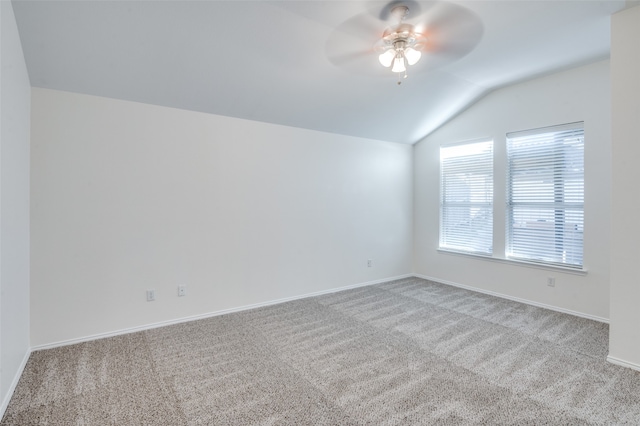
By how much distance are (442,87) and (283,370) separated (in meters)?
3.52

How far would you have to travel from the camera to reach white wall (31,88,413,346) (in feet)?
9.18

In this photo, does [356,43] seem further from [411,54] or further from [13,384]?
[13,384]

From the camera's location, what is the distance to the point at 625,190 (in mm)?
2475

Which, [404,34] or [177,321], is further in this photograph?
[177,321]

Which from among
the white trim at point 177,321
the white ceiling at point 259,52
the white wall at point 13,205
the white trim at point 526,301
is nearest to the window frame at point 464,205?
the white trim at point 526,301

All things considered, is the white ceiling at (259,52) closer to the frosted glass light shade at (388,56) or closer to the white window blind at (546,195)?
the frosted glass light shade at (388,56)

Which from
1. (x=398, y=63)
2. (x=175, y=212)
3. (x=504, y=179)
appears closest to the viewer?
(x=398, y=63)

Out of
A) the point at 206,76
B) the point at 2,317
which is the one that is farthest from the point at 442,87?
the point at 2,317

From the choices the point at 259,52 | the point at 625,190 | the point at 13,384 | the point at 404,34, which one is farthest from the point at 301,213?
the point at 625,190

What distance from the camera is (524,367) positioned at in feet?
8.16

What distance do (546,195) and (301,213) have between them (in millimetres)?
3004

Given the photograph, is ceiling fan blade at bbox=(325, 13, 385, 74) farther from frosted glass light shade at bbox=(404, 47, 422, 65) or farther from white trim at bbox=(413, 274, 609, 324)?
white trim at bbox=(413, 274, 609, 324)

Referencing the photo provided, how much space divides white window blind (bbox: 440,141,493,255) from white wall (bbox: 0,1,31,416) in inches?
193

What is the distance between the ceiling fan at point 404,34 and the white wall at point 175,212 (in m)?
1.47
